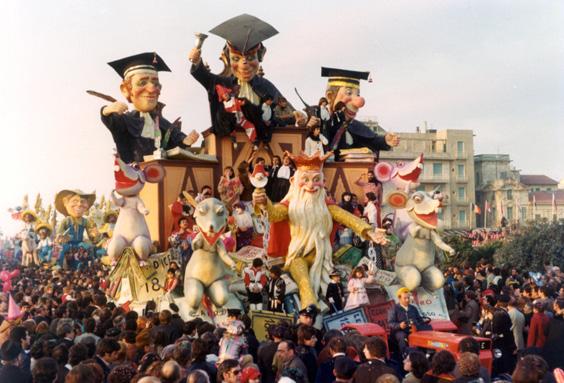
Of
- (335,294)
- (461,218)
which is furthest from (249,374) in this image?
(461,218)

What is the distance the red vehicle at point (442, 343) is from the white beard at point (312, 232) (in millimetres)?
3296

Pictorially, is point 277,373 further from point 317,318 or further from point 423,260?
point 423,260

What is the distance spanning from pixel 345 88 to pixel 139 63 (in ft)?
13.8

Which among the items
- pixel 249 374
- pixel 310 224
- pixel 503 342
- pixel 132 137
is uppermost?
pixel 132 137

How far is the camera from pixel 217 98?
41.6ft

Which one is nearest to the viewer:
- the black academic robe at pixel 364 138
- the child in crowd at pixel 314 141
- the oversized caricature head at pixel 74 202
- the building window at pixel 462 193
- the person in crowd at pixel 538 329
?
the person in crowd at pixel 538 329

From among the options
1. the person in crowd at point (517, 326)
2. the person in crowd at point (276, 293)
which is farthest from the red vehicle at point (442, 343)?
the person in crowd at point (276, 293)

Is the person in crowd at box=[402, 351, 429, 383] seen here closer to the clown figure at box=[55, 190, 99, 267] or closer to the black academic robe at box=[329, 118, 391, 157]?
the black academic robe at box=[329, 118, 391, 157]

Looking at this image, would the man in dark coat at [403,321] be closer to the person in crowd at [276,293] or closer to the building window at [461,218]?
the person in crowd at [276,293]

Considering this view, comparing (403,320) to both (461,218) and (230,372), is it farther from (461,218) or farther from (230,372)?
(461,218)

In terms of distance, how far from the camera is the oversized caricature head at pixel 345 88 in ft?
46.7

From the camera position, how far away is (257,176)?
9891 millimetres

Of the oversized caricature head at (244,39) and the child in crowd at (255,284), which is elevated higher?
the oversized caricature head at (244,39)

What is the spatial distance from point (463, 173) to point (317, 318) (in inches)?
1917
